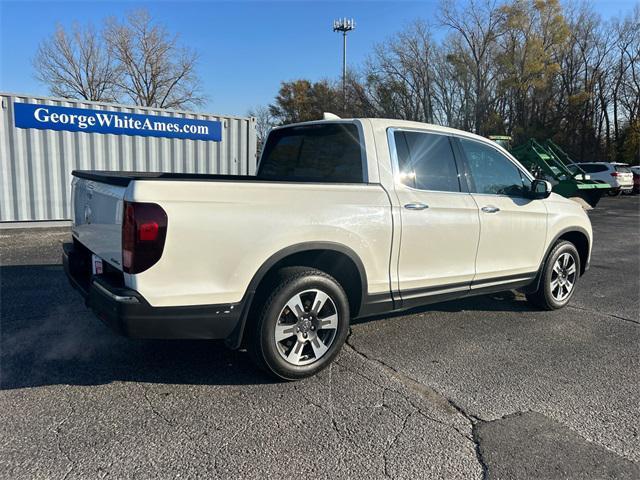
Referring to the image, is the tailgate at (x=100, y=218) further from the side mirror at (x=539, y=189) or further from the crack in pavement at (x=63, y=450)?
the side mirror at (x=539, y=189)

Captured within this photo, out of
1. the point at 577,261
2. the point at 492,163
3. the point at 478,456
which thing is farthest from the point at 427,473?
the point at 577,261

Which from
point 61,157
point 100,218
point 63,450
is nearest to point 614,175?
point 61,157

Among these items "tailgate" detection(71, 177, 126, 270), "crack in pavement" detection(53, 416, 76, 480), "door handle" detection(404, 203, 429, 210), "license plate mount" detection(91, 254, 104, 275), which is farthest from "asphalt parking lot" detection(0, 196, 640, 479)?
"door handle" detection(404, 203, 429, 210)

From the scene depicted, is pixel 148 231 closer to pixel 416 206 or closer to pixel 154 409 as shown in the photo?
pixel 154 409

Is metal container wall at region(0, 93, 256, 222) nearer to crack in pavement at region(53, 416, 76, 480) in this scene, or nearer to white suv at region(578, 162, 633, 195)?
crack in pavement at region(53, 416, 76, 480)

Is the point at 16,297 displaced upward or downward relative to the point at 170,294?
downward

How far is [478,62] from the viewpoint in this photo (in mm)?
34469

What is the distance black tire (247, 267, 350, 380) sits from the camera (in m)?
3.18

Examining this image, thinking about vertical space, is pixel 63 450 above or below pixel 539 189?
below

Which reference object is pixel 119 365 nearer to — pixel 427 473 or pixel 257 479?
pixel 257 479

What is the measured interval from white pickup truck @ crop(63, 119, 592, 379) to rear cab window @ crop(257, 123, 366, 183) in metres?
0.01

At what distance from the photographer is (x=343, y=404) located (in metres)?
3.12

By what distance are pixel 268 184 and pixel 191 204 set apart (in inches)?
21.3

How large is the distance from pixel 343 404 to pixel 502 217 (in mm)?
2471
